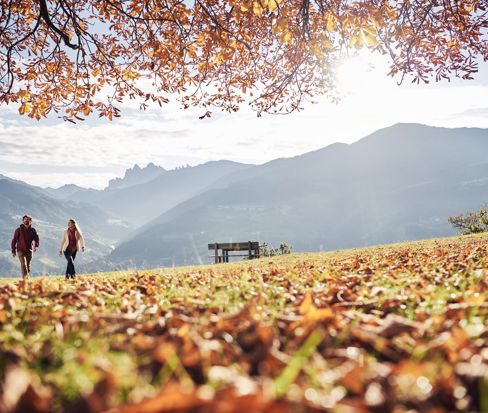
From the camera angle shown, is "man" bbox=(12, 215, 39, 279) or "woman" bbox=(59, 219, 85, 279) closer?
"woman" bbox=(59, 219, 85, 279)

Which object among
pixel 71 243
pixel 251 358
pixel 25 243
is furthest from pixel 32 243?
pixel 251 358

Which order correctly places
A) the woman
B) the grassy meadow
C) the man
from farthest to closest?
the man, the woman, the grassy meadow

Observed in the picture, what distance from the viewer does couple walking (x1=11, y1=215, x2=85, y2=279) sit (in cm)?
1370

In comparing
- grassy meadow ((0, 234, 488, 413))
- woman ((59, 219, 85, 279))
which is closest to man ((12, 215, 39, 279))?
woman ((59, 219, 85, 279))

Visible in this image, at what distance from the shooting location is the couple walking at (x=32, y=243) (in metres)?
13.7

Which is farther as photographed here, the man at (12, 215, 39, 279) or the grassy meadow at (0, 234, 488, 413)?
the man at (12, 215, 39, 279)

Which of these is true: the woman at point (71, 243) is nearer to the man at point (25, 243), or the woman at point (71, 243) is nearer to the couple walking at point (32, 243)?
the couple walking at point (32, 243)

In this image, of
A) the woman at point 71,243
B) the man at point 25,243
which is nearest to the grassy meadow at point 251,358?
the woman at point 71,243

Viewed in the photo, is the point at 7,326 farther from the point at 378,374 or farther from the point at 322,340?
the point at 378,374

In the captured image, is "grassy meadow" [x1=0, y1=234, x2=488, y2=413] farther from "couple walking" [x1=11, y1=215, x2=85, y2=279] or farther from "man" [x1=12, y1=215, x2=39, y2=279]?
"man" [x1=12, y1=215, x2=39, y2=279]

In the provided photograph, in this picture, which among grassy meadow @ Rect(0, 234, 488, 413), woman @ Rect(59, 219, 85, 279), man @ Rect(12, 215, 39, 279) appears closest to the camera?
grassy meadow @ Rect(0, 234, 488, 413)

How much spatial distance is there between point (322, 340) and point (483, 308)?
1.63m

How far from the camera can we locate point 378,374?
1938 millimetres

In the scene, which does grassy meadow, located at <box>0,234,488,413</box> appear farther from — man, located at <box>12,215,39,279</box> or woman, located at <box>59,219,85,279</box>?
man, located at <box>12,215,39,279</box>
